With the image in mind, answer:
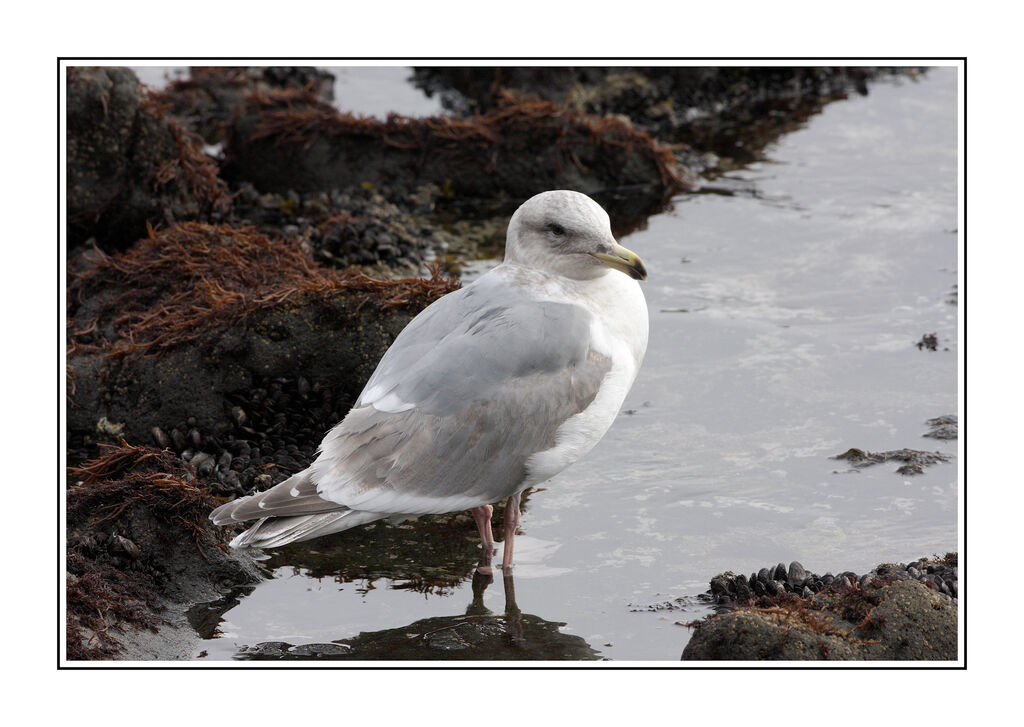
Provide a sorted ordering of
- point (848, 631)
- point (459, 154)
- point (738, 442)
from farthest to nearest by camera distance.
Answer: point (459, 154) → point (738, 442) → point (848, 631)

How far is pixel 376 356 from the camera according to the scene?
7512mm

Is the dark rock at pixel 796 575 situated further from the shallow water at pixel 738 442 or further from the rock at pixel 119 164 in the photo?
the rock at pixel 119 164

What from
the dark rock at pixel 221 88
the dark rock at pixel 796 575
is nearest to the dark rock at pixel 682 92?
the dark rock at pixel 221 88

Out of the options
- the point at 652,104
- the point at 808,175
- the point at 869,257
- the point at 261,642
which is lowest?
the point at 261,642

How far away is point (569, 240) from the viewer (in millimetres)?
6125

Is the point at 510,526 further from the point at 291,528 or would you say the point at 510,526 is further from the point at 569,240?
the point at 569,240

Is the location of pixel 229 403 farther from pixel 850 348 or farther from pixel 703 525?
pixel 850 348

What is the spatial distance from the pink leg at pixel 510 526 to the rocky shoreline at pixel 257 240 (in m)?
1.15

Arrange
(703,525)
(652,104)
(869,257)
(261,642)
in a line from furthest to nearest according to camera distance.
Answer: (652,104), (869,257), (703,525), (261,642)

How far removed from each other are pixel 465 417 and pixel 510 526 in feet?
2.55

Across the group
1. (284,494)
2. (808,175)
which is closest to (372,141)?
(808,175)

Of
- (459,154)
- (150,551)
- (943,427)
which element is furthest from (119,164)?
(943,427)

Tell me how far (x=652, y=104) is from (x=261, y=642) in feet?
31.4

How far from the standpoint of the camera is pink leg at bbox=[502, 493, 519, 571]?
6.11 m
